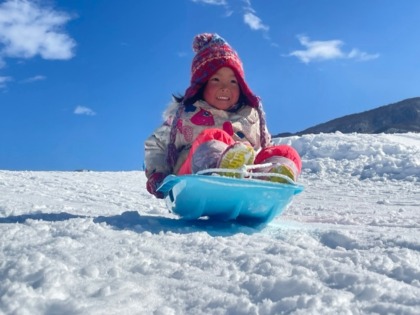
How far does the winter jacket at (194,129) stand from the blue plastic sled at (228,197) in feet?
1.46

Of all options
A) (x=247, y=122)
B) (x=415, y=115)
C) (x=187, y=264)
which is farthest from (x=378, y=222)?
(x=415, y=115)

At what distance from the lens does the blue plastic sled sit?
227 cm

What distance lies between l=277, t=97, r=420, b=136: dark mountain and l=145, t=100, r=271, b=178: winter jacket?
18.8 metres

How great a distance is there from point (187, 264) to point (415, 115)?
73.0ft

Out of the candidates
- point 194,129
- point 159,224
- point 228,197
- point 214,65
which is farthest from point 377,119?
point 159,224

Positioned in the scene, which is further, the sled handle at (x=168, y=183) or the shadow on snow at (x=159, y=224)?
the sled handle at (x=168, y=183)

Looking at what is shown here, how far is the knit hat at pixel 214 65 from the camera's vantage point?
3145 mm

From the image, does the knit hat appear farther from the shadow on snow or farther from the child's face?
the shadow on snow

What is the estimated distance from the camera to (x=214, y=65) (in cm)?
315

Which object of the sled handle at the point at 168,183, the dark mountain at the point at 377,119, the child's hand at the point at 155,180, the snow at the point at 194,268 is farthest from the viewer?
the dark mountain at the point at 377,119

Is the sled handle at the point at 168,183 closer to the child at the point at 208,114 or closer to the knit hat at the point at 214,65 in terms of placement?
the child at the point at 208,114

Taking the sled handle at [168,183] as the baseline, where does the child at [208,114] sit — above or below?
above

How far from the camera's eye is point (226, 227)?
238 cm

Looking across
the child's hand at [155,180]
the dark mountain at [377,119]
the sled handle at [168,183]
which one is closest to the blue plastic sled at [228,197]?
the sled handle at [168,183]
